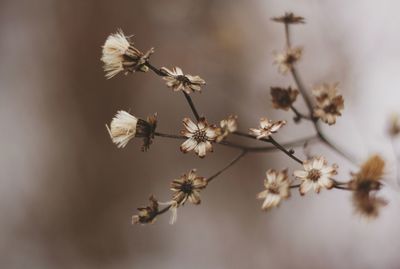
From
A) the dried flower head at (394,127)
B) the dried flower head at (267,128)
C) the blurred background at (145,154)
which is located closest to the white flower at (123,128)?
the dried flower head at (267,128)

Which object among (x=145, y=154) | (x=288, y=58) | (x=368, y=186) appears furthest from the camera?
(x=145, y=154)

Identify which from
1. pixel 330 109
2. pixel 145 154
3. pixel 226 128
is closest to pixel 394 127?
pixel 330 109

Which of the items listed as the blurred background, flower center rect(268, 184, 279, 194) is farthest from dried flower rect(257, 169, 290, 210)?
the blurred background

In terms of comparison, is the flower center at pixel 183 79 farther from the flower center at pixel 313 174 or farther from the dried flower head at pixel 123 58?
the flower center at pixel 313 174

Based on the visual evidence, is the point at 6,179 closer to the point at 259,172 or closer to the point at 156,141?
the point at 156,141

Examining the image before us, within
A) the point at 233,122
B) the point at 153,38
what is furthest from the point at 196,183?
the point at 153,38

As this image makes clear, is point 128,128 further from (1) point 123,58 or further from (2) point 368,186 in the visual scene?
(2) point 368,186

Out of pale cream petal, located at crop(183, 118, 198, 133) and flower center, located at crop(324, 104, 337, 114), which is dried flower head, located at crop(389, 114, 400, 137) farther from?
pale cream petal, located at crop(183, 118, 198, 133)
